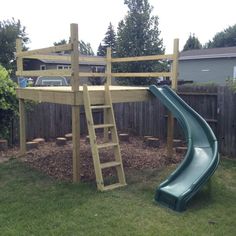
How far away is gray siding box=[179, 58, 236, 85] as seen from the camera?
2312cm

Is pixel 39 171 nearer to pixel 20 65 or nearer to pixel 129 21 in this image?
pixel 20 65

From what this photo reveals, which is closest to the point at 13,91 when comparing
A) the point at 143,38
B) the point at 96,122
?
the point at 96,122

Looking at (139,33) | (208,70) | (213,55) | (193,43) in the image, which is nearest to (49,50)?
(139,33)

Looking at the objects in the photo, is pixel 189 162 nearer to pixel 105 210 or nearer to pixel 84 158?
pixel 105 210

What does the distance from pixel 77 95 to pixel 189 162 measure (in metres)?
2.12

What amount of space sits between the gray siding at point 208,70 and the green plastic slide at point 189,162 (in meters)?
17.3

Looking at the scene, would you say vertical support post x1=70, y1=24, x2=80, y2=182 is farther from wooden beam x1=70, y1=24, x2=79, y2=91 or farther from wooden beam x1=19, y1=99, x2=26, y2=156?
wooden beam x1=19, y1=99, x2=26, y2=156

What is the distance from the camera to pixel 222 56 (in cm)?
2308

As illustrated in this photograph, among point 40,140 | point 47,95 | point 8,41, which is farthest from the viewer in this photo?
point 8,41

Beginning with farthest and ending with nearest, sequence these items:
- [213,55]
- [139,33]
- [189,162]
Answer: [213,55] → [139,33] → [189,162]

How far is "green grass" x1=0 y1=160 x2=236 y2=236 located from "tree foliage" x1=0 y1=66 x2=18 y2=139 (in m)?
2.60

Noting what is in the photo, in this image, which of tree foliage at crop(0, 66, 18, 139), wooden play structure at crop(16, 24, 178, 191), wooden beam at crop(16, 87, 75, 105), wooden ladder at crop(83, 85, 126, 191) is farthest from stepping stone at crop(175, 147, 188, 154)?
tree foliage at crop(0, 66, 18, 139)

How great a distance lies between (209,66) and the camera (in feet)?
79.9

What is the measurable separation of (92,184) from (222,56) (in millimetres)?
20160
